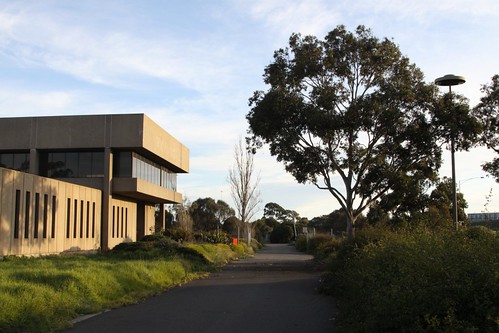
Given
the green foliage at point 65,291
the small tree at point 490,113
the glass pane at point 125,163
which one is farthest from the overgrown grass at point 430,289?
the glass pane at point 125,163

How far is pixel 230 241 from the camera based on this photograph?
1740 inches

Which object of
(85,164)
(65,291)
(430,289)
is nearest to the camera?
(430,289)

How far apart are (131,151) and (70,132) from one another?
4385 mm

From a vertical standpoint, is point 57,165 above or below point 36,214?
above

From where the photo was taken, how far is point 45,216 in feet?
90.9

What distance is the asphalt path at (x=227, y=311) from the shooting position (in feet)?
32.5

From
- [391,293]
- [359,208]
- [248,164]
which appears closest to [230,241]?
[248,164]

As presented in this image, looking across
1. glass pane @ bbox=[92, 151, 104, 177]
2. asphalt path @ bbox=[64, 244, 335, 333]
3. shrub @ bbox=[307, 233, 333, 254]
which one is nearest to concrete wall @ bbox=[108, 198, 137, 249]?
glass pane @ bbox=[92, 151, 104, 177]

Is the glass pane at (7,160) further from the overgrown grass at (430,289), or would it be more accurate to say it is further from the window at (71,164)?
the overgrown grass at (430,289)

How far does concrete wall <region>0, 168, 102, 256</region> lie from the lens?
77.9 ft

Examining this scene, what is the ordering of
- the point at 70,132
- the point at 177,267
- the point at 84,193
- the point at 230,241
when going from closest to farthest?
1. the point at 177,267
2. the point at 84,193
3. the point at 70,132
4. the point at 230,241

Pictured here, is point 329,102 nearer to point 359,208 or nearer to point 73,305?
point 359,208

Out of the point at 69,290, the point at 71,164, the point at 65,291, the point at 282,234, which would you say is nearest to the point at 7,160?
the point at 71,164

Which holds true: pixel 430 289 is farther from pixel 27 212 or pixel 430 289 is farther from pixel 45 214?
pixel 45 214
